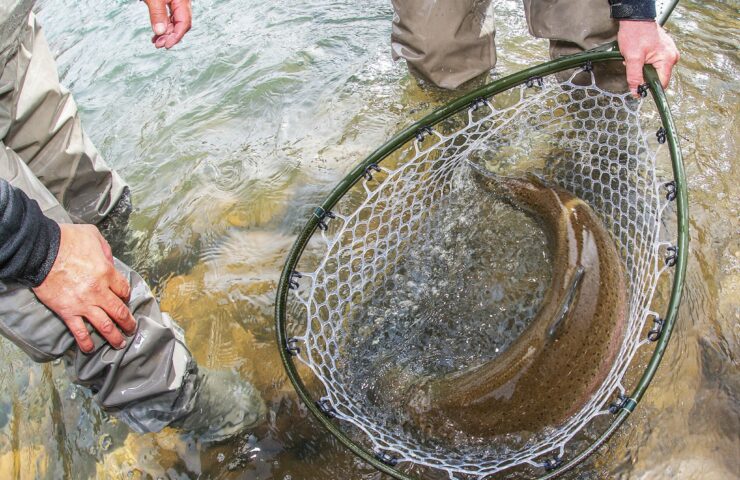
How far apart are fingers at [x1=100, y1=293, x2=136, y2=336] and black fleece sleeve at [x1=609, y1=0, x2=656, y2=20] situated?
91.0 inches

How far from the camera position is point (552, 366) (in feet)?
7.25

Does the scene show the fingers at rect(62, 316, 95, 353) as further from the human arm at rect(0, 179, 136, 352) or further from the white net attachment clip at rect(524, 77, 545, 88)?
the white net attachment clip at rect(524, 77, 545, 88)

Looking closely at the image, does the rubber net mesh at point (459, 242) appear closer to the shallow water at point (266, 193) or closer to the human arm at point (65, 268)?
the shallow water at point (266, 193)

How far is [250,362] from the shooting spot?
115 inches

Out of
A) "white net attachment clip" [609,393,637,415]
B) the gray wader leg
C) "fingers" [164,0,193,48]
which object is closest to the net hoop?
"white net attachment clip" [609,393,637,415]

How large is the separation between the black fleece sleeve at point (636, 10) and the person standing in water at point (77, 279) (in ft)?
6.52

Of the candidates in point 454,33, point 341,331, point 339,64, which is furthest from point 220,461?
point 339,64

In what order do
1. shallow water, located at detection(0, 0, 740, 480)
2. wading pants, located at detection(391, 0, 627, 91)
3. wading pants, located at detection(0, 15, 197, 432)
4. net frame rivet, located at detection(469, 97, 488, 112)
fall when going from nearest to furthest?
wading pants, located at detection(0, 15, 197, 432)
net frame rivet, located at detection(469, 97, 488, 112)
shallow water, located at detection(0, 0, 740, 480)
wading pants, located at detection(391, 0, 627, 91)

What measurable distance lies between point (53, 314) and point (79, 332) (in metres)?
0.12

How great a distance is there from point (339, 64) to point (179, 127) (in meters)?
1.49

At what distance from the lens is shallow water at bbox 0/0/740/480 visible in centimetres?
252

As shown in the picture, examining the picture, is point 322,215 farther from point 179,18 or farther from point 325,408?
point 179,18

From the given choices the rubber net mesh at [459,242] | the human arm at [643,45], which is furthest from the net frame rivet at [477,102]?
the human arm at [643,45]

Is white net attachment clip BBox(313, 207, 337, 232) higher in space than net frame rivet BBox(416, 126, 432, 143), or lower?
lower
